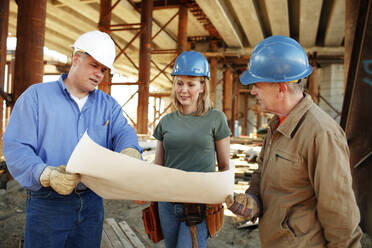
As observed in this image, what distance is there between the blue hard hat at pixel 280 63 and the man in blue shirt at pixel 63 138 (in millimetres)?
1047

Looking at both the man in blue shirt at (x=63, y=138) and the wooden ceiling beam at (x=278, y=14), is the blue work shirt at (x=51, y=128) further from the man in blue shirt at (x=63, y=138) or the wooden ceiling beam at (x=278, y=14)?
the wooden ceiling beam at (x=278, y=14)

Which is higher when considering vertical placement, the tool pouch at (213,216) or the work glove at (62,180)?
the work glove at (62,180)

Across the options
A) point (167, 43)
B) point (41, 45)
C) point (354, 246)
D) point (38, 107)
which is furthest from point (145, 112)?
point (354, 246)

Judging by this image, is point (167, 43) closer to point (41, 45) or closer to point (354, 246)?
point (41, 45)

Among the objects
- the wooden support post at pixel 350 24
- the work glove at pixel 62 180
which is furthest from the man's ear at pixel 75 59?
the wooden support post at pixel 350 24

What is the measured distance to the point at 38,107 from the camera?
2.07 meters

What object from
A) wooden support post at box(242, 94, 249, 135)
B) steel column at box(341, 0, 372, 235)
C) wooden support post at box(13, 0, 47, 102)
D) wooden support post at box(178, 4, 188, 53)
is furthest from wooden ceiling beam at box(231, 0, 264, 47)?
wooden support post at box(242, 94, 249, 135)

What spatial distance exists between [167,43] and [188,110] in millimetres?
14269

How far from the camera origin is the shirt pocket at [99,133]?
2262 millimetres

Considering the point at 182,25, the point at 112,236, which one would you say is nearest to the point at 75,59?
the point at 112,236

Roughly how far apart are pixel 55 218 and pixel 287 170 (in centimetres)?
162

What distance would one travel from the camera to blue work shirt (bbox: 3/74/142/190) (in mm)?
1883

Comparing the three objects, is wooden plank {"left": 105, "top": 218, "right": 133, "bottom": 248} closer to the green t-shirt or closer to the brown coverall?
the green t-shirt

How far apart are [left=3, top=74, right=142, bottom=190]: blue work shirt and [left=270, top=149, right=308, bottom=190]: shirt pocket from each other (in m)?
1.04
